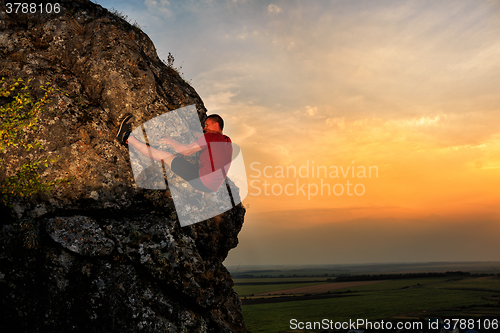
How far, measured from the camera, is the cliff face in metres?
7.22

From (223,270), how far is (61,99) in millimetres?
7774

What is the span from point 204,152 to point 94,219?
3.70 meters

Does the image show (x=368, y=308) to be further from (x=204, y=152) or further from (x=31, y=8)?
(x=31, y=8)

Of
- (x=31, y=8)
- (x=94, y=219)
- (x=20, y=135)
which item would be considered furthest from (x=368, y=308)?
(x=31, y=8)

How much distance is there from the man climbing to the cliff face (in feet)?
1.55

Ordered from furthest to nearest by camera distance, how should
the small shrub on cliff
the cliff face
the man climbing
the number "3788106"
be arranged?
the number "3788106", the man climbing, the small shrub on cliff, the cliff face

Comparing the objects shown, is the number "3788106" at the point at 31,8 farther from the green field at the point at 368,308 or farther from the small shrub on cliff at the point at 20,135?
the green field at the point at 368,308

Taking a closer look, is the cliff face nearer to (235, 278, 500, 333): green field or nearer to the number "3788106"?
the number "3788106"

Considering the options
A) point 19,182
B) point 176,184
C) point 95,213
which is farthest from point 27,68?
point 176,184

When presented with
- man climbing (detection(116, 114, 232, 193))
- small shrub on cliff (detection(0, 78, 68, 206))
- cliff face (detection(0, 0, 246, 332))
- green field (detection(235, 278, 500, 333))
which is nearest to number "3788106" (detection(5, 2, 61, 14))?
cliff face (detection(0, 0, 246, 332))

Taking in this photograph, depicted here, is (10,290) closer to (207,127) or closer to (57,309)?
(57,309)

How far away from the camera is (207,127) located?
346 inches

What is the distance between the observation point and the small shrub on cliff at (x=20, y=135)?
7938 mm

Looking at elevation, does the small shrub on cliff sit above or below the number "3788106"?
below
